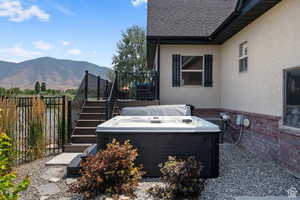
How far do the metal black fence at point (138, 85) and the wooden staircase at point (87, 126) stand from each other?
61.4 inches

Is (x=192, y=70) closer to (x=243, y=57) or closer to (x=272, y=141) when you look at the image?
(x=243, y=57)

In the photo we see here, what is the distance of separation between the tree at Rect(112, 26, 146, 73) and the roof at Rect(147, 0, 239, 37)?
1914 centimetres

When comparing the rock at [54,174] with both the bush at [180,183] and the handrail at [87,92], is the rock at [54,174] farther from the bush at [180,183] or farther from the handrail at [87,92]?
the handrail at [87,92]

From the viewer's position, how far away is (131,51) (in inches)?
1171

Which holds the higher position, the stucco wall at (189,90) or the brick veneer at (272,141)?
the stucco wall at (189,90)

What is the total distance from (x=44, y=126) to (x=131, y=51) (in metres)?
25.1

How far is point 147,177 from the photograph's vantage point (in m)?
4.15

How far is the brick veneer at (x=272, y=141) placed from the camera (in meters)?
4.17

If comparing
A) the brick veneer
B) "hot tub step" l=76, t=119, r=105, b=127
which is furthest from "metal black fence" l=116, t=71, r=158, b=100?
the brick veneer

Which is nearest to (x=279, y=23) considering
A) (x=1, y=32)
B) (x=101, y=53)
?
(x=1, y=32)

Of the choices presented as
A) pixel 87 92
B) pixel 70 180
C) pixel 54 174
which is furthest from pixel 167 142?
pixel 87 92

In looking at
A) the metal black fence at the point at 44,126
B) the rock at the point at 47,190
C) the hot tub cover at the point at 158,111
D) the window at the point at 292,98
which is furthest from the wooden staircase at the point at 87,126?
the window at the point at 292,98

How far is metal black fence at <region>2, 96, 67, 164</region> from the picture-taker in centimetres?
529

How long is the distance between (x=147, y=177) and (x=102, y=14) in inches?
681
